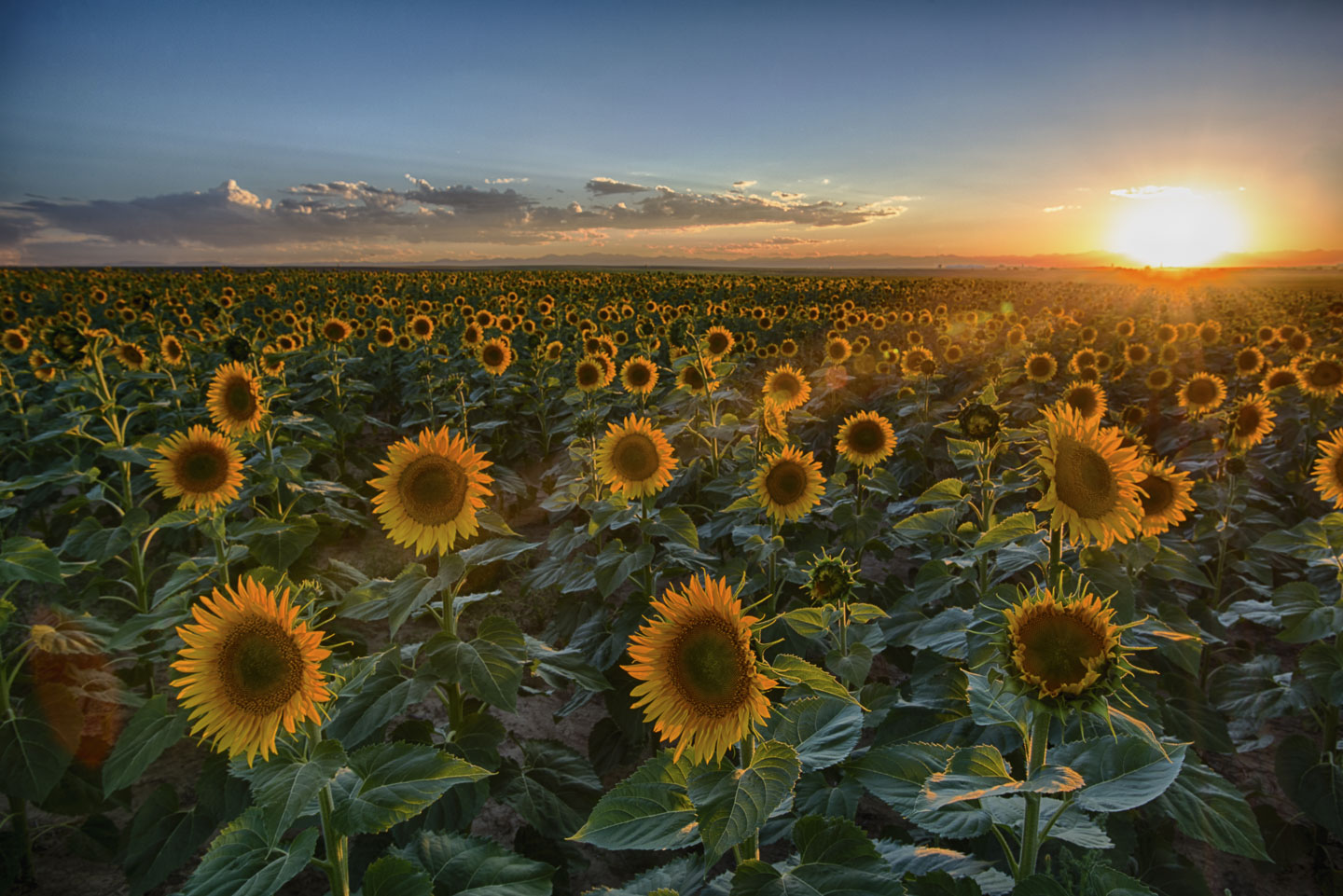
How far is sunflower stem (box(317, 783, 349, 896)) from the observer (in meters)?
1.88

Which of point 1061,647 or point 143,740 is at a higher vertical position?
point 1061,647

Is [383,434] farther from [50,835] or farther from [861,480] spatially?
[861,480]

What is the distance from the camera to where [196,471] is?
3.79 meters

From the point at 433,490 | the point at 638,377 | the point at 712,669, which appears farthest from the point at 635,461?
the point at 638,377

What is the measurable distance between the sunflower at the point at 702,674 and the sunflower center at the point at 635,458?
1.92 metres

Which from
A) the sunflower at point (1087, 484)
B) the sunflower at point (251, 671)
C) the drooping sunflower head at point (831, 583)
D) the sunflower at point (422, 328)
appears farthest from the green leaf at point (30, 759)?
the sunflower at point (422, 328)

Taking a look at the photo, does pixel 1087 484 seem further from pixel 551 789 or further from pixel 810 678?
pixel 551 789

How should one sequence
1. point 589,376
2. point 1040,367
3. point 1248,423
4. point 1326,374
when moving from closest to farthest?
point 1248,423, point 1326,374, point 589,376, point 1040,367

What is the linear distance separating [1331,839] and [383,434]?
36.3ft

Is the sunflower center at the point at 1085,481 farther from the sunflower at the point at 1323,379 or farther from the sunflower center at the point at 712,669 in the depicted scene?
the sunflower at the point at 1323,379

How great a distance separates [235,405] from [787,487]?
3699 mm

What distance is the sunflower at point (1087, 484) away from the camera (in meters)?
2.18

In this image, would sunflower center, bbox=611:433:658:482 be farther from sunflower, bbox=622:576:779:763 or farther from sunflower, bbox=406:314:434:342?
sunflower, bbox=406:314:434:342

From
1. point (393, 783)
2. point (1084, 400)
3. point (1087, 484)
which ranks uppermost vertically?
point (1087, 484)
